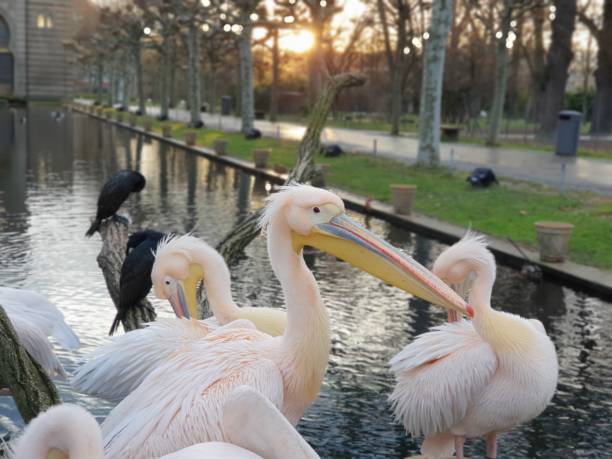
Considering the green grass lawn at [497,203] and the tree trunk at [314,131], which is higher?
the tree trunk at [314,131]

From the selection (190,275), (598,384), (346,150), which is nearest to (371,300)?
(598,384)

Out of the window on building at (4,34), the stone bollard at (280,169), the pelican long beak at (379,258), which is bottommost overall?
the stone bollard at (280,169)

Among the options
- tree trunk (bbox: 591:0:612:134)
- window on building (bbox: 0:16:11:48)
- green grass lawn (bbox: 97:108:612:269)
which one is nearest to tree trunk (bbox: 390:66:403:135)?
tree trunk (bbox: 591:0:612:134)

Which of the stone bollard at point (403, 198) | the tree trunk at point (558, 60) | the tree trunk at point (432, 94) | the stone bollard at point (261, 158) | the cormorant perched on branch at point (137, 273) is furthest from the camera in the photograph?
the tree trunk at point (558, 60)

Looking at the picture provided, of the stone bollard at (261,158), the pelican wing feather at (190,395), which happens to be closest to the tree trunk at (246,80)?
the stone bollard at (261,158)

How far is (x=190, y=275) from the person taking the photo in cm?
528

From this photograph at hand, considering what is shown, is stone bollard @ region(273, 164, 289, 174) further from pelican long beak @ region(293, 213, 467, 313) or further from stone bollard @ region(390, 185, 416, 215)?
pelican long beak @ region(293, 213, 467, 313)

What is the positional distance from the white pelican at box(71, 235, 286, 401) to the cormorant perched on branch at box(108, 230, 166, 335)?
97cm

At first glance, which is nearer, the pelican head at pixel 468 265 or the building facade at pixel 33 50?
the pelican head at pixel 468 265

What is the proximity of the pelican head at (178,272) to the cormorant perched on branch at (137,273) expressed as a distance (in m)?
1.03

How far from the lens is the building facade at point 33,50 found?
9019 cm

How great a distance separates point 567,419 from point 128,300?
12.2 feet

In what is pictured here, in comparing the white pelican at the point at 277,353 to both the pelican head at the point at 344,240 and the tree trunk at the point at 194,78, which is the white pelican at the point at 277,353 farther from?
the tree trunk at the point at 194,78

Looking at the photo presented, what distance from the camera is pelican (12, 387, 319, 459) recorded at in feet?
8.95
